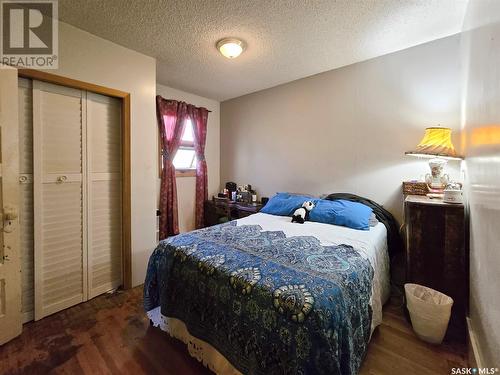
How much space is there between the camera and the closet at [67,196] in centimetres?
192

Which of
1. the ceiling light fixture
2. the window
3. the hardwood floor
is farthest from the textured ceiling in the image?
the hardwood floor

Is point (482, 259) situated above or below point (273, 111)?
below

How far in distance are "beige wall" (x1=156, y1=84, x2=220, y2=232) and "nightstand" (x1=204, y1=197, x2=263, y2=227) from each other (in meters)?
0.27

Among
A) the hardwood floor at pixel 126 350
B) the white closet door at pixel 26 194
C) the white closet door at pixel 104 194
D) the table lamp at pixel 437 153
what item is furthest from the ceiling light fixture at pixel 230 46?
the hardwood floor at pixel 126 350

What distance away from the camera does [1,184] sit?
1.66m

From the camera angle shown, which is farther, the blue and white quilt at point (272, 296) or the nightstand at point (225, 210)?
the nightstand at point (225, 210)

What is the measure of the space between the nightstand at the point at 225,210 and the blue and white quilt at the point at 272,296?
1461 mm

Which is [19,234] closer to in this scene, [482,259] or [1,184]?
[1,184]

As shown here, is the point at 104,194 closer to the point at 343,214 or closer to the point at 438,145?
the point at 343,214

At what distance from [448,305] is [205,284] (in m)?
1.68

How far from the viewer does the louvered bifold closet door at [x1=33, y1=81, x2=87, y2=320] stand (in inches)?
76.7

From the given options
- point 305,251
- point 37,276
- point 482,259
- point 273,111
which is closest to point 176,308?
point 305,251

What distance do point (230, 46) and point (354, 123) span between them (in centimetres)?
168

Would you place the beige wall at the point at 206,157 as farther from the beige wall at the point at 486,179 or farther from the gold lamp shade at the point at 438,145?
the beige wall at the point at 486,179
